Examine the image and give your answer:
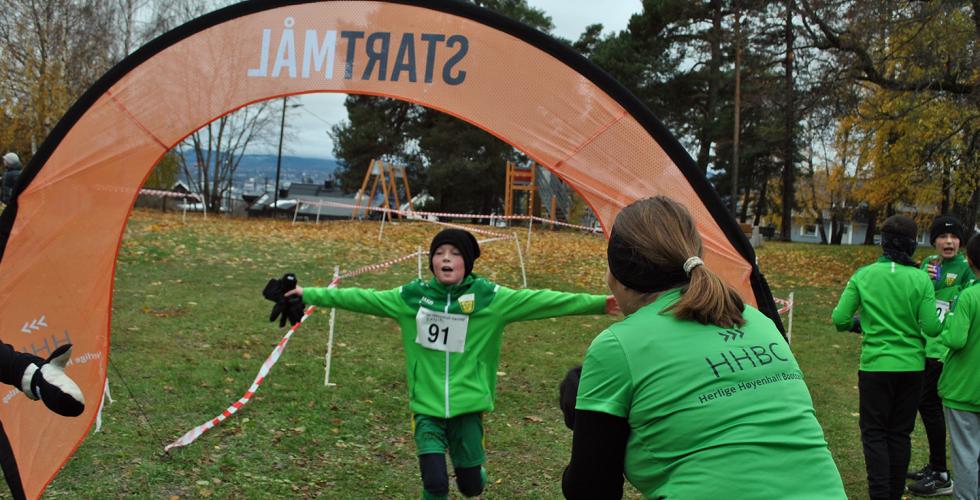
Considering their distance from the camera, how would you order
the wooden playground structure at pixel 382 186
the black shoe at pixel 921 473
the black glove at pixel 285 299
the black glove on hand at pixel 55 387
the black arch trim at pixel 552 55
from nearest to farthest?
the black glove on hand at pixel 55 387
the black arch trim at pixel 552 55
the black glove at pixel 285 299
the black shoe at pixel 921 473
the wooden playground structure at pixel 382 186

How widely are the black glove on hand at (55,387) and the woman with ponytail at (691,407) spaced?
7.79 ft

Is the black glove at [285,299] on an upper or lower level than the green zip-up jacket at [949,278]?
lower

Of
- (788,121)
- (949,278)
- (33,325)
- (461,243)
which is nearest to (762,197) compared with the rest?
(788,121)

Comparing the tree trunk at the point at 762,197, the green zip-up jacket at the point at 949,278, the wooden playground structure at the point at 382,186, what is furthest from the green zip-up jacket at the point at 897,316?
the tree trunk at the point at 762,197

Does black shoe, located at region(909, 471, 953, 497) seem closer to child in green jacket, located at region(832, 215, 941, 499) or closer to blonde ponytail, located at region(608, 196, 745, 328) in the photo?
child in green jacket, located at region(832, 215, 941, 499)

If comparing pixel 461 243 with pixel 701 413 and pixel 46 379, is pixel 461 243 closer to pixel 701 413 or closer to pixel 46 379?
pixel 46 379

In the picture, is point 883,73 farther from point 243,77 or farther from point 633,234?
point 633,234

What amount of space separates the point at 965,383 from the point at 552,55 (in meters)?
3.23

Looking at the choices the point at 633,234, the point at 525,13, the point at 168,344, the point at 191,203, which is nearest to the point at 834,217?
the point at 525,13

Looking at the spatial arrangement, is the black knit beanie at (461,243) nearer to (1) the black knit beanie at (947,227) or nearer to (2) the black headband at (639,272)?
(2) the black headband at (639,272)

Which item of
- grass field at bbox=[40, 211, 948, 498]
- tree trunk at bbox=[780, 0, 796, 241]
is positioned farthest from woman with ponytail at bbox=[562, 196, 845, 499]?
tree trunk at bbox=[780, 0, 796, 241]

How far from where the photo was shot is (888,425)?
4918mm

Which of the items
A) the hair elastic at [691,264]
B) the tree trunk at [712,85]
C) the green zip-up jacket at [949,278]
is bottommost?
the green zip-up jacket at [949,278]

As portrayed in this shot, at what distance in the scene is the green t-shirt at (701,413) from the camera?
5.72 ft
